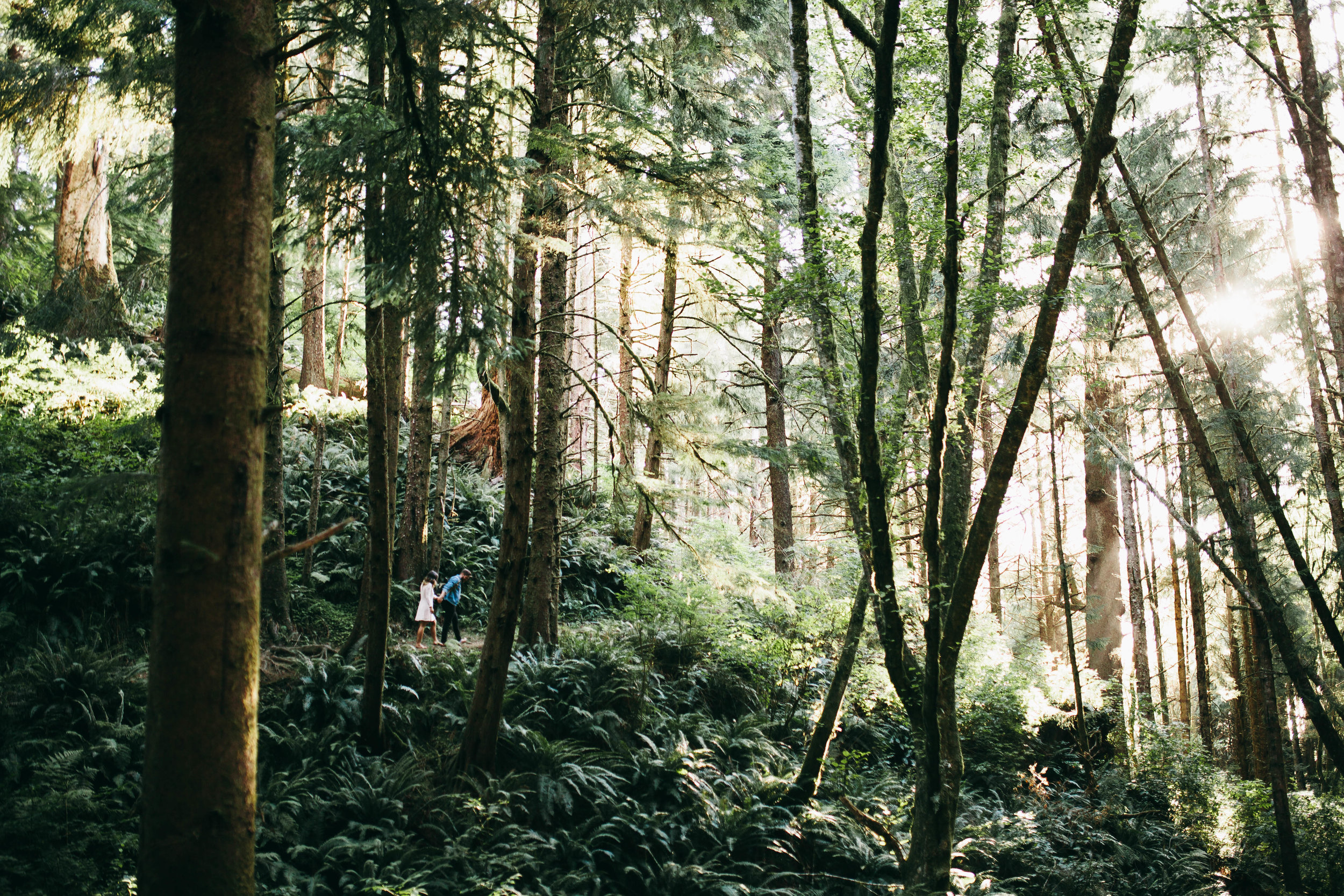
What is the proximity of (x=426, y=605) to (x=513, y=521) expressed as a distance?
14.1 feet

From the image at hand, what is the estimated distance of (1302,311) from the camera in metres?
10.3

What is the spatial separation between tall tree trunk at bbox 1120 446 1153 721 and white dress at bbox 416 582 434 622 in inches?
514

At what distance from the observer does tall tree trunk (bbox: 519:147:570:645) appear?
27.3ft

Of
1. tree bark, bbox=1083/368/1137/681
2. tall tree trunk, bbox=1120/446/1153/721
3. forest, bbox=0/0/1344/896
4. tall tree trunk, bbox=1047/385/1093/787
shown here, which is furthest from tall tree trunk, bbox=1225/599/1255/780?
tall tree trunk, bbox=1047/385/1093/787

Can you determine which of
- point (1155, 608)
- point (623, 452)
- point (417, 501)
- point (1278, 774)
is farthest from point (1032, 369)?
point (1155, 608)

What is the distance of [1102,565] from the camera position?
1482cm

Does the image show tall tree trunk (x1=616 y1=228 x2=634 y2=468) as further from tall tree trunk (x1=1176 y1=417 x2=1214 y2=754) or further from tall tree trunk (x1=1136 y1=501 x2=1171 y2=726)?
tall tree trunk (x1=1136 y1=501 x2=1171 y2=726)

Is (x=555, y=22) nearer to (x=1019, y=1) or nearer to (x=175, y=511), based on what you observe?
(x=1019, y=1)

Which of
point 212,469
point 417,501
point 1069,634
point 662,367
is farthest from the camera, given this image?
point 662,367

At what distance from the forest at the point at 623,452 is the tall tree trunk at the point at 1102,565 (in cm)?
14

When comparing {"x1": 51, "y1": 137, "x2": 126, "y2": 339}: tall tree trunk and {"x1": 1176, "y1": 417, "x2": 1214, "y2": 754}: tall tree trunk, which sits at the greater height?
{"x1": 51, "y1": 137, "x2": 126, "y2": 339}: tall tree trunk

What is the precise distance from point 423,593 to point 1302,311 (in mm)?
13143

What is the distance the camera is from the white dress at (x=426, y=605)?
963 centimetres

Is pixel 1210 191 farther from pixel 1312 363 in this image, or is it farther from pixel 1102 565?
pixel 1102 565
